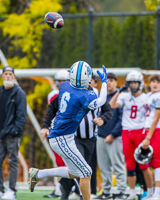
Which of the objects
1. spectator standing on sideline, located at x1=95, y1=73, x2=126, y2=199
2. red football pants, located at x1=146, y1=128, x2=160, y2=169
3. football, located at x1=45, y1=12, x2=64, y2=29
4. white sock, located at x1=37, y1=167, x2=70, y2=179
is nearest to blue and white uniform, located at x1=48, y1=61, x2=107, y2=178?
white sock, located at x1=37, y1=167, x2=70, y2=179

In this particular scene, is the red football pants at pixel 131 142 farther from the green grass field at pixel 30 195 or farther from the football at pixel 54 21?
the football at pixel 54 21

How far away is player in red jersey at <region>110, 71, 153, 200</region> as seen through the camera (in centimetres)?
676

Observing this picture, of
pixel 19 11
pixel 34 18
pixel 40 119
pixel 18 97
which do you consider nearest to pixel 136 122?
pixel 18 97

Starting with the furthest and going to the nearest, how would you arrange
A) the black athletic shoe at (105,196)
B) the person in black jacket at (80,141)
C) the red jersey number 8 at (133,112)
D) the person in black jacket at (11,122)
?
the black athletic shoe at (105,196) → the red jersey number 8 at (133,112) → the person in black jacket at (11,122) → the person in black jacket at (80,141)

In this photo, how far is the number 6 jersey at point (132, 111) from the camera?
6.81 m

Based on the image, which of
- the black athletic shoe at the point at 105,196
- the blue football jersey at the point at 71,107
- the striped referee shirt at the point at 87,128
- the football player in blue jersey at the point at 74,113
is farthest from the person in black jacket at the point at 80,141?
the black athletic shoe at the point at 105,196

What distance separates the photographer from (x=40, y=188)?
852 centimetres

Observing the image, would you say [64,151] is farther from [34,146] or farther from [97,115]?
[34,146]

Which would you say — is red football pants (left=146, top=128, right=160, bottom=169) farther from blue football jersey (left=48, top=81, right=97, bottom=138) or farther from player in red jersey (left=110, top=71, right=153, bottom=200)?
blue football jersey (left=48, top=81, right=97, bottom=138)

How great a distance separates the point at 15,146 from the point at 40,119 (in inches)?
157

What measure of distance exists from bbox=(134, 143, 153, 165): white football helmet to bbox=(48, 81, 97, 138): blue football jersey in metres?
1.72

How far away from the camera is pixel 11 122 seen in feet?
22.4

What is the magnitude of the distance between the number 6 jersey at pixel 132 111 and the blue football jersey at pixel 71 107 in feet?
5.94

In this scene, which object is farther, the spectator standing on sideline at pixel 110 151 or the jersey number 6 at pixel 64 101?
the spectator standing on sideline at pixel 110 151
